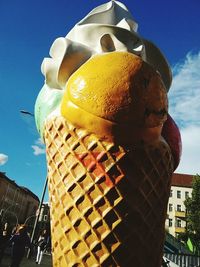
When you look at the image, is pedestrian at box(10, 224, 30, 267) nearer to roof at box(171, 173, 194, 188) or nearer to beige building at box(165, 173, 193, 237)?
beige building at box(165, 173, 193, 237)

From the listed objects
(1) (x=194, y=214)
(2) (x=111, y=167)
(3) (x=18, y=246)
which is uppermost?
(1) (x=194, y=214)

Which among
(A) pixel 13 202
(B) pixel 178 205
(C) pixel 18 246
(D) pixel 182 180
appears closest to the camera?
(C) pixel 18 246

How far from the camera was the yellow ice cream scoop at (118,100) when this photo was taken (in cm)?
170

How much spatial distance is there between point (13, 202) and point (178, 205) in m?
32.6

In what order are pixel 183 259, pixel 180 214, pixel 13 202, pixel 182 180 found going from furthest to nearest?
pixel 182 180
pixel 13 202
pixel 180 214
pixel 183 259

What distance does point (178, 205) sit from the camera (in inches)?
2227

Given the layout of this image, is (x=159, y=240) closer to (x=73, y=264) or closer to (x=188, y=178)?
(x=73, y=264)

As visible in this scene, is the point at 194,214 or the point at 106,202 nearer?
the point at 106,202

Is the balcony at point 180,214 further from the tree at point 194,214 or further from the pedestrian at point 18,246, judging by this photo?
the pedestrian at point 18,246

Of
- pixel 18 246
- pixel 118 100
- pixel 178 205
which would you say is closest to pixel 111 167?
pixel 118 100

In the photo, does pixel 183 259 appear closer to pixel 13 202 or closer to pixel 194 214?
pixel 194 214

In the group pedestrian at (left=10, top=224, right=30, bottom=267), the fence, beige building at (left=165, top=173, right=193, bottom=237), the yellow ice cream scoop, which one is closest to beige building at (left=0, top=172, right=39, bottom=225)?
beige building at (left=165, top=173, right=193, bottom=237)

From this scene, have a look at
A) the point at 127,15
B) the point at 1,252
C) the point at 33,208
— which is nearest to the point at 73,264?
the point at 127,15

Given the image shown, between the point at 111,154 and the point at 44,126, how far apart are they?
0.61 m
